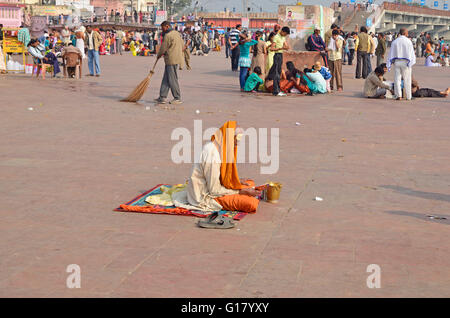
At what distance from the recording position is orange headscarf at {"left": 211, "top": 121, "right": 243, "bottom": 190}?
22.0ft

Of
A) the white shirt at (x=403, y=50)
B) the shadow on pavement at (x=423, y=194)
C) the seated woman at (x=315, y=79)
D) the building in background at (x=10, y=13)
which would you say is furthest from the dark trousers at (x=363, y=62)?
the building in background at (x=10, y=13)

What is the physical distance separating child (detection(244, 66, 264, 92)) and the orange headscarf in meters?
10.6

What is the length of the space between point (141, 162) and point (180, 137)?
1940mm

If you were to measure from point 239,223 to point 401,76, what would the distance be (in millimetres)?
11408

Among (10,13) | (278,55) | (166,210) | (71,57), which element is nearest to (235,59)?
(71,57)

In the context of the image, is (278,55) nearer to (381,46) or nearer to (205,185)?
(381,46)

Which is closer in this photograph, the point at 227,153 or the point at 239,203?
the point at 239,203

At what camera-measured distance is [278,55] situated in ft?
53.0

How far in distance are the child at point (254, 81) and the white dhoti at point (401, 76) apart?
11.0ft

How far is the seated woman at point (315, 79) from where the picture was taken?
17.0 metres

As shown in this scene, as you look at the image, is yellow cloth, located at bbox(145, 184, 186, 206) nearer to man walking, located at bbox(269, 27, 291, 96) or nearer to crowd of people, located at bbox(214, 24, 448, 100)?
crowd of people, located at bbox(214, 24, 448, 100)

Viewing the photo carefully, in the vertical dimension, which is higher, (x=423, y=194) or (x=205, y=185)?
(x=205, y=185)
